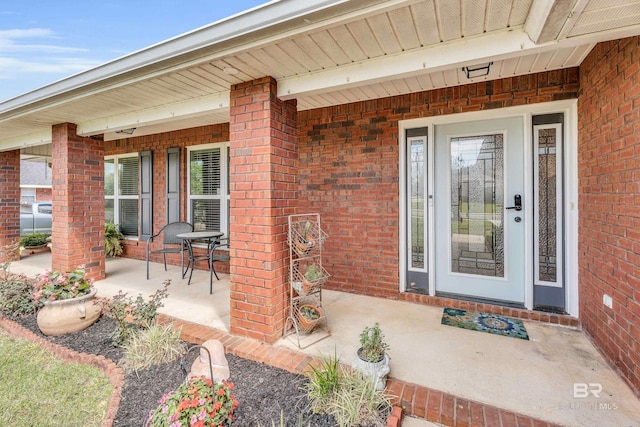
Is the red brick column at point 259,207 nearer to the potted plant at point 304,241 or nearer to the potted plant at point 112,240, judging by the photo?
the potted plant at point 304,241

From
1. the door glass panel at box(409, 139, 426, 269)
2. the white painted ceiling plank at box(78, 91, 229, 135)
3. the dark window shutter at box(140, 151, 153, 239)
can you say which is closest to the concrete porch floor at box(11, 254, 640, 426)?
the door glass panel at box(409, 139, 426, 269)

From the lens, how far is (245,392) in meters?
1.92

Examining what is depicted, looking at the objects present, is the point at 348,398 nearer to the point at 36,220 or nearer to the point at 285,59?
the point at 285,59

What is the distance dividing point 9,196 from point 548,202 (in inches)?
348

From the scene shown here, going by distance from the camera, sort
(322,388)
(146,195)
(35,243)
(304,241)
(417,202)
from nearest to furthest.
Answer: (322,388) → (304,241) → (417,202) → (146,195) → (35,243)

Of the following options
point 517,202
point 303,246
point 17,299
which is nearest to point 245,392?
point 303,246

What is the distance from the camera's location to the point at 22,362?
7.97 ft

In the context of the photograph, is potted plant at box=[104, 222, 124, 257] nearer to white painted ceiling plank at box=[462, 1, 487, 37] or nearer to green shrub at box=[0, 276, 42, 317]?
green shrub at box=[0, 276, 42, 317]

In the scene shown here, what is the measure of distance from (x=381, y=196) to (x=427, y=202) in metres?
0.53

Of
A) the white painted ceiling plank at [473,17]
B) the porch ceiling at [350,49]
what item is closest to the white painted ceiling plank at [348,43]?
the porch ceiling at [350,49]

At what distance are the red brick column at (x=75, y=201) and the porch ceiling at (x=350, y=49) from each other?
1.05 meters

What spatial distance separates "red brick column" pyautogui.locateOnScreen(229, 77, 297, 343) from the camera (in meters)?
2.49

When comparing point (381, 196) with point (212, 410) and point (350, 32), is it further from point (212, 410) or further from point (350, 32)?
point (212, 410)

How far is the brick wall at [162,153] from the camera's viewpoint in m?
4.99
